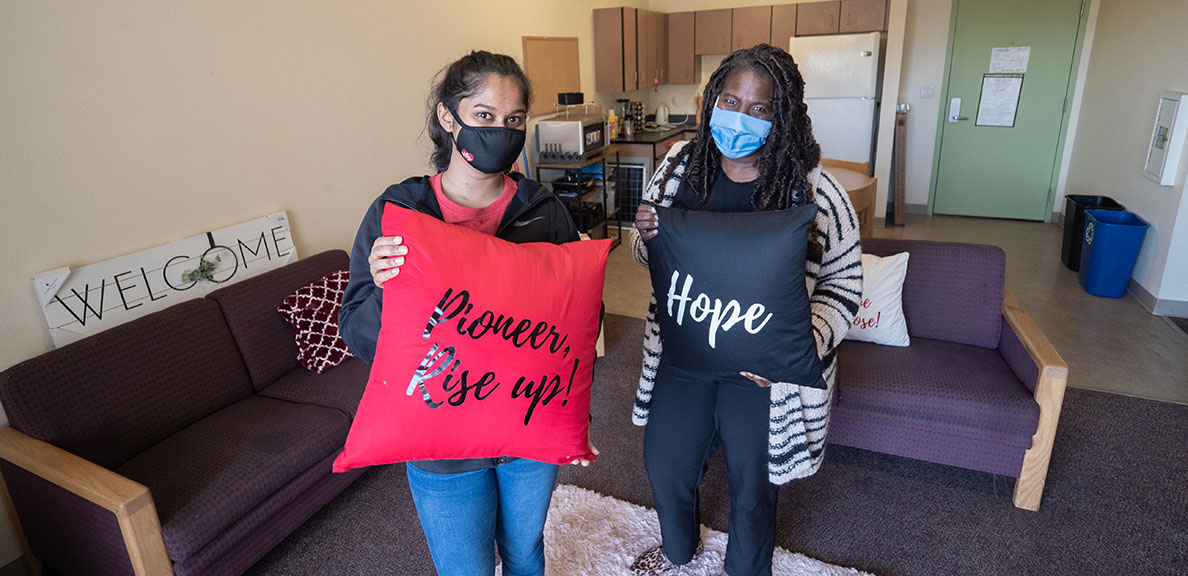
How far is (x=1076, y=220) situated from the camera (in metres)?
4.45

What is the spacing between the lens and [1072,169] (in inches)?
218

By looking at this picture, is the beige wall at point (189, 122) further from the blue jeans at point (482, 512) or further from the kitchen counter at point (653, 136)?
the kitchen counter at point (653, 136)

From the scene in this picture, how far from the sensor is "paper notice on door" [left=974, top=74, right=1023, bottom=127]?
5.57 meters

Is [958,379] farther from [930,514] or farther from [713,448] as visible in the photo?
[713,448]

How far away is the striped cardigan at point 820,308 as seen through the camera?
147cm

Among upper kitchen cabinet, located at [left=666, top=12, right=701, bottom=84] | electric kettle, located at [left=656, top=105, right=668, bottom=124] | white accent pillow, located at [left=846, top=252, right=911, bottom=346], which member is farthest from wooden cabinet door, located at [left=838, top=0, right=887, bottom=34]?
white accent pillow, located at [left=846, top=252, right=911, bottom=346]

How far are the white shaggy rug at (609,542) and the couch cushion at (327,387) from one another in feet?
2.64

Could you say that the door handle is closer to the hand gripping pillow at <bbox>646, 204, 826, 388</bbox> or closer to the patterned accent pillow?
the hand gripping pillow at <bbox>646, 204, 826, 388</bbox>

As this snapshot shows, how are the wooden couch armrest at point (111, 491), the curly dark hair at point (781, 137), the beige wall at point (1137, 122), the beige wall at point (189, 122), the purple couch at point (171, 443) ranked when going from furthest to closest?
the beige wall at point (1137, 122)
the beige wall at point (189, 122)
the purple couch at point (171, 443)
the wooden couch armrest at point (111, 491)
the curly dark hair at point (781, 137)

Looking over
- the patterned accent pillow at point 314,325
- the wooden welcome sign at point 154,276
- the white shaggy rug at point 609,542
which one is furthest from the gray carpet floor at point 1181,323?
the wooden welcome sign at point 154,276

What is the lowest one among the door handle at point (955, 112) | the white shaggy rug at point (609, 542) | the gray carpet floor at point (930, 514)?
the gray carpet floor at point (930, 514)

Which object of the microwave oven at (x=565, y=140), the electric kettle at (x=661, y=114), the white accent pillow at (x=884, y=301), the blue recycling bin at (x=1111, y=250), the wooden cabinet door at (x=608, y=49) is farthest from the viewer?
the electric kettle at (x=661, y=114)

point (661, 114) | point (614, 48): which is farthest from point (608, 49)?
point (661, 114)

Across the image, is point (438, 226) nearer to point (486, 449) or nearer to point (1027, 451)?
point (486, 449)
